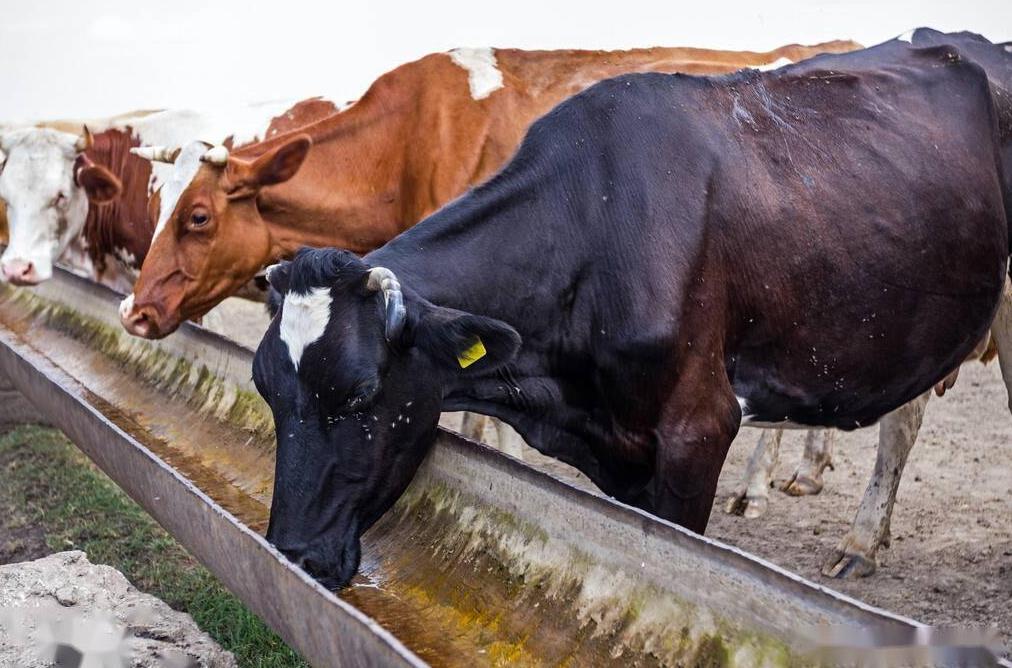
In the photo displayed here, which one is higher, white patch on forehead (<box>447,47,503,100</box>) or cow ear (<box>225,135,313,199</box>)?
white patch on forehead (<box>447,47,503,100</box>)

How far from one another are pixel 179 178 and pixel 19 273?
194cm

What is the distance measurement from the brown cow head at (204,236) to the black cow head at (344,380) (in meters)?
1.91

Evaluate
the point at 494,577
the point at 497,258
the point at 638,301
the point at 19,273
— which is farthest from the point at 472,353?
the point at 19,273

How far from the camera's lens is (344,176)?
16.9 feet

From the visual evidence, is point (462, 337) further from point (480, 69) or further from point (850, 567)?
point (480, 69)

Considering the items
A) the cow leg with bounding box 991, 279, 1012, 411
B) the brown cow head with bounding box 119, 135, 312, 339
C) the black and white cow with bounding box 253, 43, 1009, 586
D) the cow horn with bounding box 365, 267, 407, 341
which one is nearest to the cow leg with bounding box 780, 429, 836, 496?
the cow leg with bounding box 991, 279, 1012, 411

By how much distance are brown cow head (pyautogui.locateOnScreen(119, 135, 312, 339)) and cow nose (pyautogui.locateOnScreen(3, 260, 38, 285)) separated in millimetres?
1762

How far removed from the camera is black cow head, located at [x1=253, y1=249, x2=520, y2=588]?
112 inches

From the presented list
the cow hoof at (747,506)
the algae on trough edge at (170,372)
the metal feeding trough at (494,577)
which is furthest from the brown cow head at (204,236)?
the cow hoof at (747,506)

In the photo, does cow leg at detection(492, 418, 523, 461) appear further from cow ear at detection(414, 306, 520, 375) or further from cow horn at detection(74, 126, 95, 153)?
cow horn at detection(74, 126, 95, 153)

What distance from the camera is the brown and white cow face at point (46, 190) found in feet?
21.5

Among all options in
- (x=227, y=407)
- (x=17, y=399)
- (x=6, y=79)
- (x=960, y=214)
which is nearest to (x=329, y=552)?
(x=227, y=407)

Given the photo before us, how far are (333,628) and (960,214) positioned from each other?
2.59 metres

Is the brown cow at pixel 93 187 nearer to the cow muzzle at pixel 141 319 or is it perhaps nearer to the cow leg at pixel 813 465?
the cow muzzle at pixel 141 319
